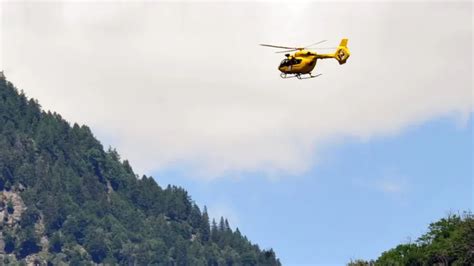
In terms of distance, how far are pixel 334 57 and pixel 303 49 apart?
136 inches

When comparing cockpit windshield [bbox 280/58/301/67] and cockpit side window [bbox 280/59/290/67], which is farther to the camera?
cockpit side window [bbox 280/59/290/67]

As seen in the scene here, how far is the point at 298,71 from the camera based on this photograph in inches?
6722

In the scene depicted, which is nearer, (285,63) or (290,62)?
(290,62)

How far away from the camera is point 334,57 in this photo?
17038 cm

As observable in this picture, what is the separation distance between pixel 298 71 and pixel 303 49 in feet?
8.00

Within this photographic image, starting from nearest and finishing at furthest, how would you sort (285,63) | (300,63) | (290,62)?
1. (300,63)
2. (290,62)
3. (285,63)

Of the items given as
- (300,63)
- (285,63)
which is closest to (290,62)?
(285,63)

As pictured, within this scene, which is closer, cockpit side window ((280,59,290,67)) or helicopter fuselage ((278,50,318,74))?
helicopter fuselage ((278,50,318,74))

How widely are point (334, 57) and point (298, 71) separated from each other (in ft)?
13.5

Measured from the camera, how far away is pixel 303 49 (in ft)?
561

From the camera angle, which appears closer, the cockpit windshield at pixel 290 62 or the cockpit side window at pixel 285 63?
the cockpit windshield at pixel 290 62

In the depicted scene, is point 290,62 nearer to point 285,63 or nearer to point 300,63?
point 285,63

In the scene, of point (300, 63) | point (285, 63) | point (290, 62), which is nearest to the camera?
point (300, 63)

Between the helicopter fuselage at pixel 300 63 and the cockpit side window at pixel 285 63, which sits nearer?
the helicopter fuselage at pixel 300 63
